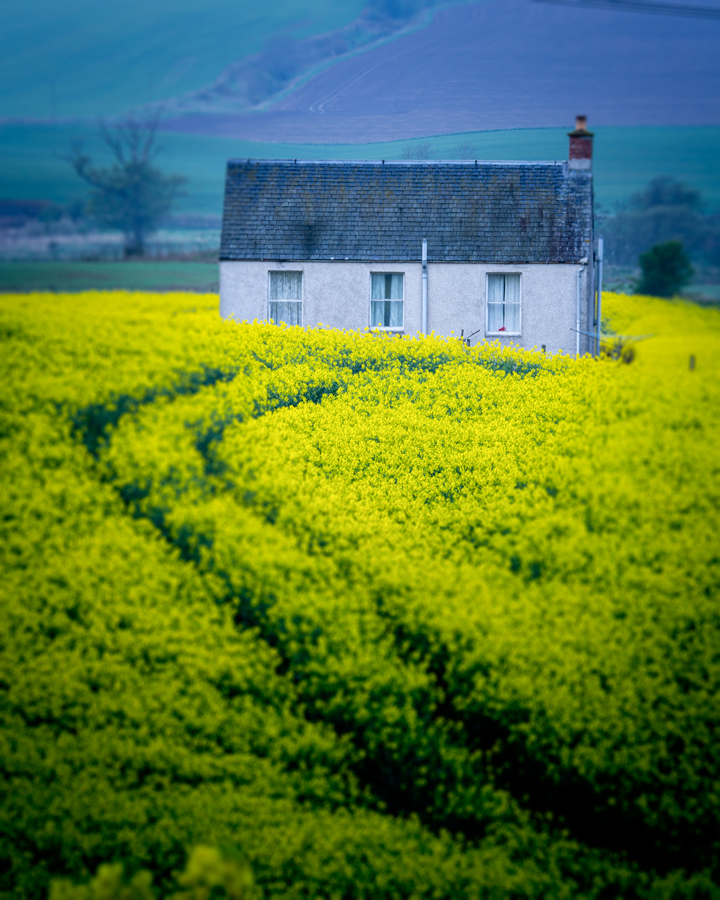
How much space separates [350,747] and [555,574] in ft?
8.74

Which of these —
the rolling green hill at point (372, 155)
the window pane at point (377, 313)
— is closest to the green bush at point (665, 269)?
the rolling green hill at point (372, 155)

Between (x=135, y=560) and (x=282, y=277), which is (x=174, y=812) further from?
(x=282, y=277)

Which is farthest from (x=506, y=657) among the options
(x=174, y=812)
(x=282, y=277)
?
(x=282, y=277)

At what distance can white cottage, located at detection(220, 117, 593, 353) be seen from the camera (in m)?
12.9

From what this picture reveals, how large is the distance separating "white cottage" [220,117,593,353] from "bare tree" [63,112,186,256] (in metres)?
2.24

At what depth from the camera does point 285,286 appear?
42.7 feet

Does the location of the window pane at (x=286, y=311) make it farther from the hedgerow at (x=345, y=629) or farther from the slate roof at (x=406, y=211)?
the hedgerow at (x=345, y=629)

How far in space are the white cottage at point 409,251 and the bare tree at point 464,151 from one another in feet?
4.88

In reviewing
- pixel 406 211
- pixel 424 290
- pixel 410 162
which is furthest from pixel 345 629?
pixel 410 162

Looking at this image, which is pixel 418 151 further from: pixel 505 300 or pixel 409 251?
pixel 505 300

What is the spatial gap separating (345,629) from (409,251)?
765cm

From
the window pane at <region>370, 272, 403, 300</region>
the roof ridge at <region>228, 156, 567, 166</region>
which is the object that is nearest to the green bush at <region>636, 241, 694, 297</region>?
the roof ridge at <region>228, 156, 567, 166</region>

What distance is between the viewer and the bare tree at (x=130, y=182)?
10.2m

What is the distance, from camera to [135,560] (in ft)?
24.8
